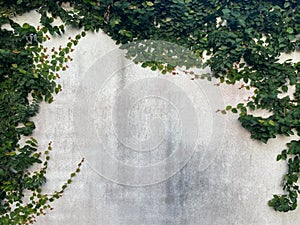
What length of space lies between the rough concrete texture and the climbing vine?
0.30ft

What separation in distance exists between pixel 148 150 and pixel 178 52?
2.48ft

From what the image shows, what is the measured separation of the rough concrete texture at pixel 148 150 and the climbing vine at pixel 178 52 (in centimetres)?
Answer: 9

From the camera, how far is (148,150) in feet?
7.50

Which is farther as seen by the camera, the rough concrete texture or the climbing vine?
the rough concrete texture

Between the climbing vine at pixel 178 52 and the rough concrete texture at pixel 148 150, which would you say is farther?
the rough concrete texture at pixel 148 150

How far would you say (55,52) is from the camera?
7.34 ft

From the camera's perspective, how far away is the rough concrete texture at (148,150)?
2.26 metres

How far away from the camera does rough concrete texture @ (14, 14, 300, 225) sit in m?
2.26

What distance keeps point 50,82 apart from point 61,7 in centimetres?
55

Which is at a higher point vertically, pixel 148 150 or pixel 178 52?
pixel 178 52

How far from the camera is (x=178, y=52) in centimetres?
222

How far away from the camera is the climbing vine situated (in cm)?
212

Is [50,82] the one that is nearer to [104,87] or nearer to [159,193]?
[104,87]

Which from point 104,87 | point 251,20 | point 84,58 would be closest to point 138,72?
point 104,87
